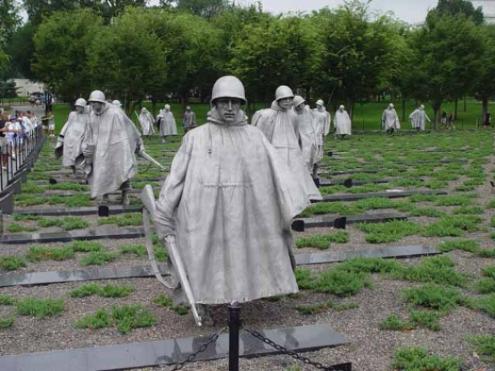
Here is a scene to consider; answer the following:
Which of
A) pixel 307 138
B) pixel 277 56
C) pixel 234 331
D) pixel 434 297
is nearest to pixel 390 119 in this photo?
pixel 277 56

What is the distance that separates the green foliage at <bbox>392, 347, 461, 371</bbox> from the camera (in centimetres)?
491

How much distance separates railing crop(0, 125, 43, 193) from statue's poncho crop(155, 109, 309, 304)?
396 inches

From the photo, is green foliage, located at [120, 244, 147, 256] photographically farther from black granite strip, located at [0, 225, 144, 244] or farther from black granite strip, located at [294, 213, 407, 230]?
black granite strip, located at [294, 213, 407, 230]

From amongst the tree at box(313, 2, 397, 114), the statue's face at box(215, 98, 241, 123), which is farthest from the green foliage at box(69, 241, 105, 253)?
the tree at box(313, 2, 397, 114)

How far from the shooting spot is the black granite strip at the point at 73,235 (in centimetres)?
939

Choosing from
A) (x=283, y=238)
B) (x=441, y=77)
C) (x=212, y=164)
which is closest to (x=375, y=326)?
(x=283, y=238)

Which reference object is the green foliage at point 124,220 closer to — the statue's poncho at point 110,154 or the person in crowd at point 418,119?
the statue's poncho at point 110,154

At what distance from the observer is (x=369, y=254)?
8.31m

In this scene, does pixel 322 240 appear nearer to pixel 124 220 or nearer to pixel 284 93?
pixel 284 93

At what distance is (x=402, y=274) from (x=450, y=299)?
3.31 ft

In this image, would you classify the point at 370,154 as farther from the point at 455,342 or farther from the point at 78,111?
the point at 455,342

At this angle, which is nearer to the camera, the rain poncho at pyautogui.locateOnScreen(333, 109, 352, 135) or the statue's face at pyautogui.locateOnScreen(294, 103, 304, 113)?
the statue's face at pyautogui.locateOnScreen(294, 103, 304, 113)

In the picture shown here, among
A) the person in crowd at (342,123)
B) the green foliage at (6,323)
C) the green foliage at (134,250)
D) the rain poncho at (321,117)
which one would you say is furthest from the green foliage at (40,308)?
the person in crowd at (342,123)

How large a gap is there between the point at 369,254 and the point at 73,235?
14.3 ft
